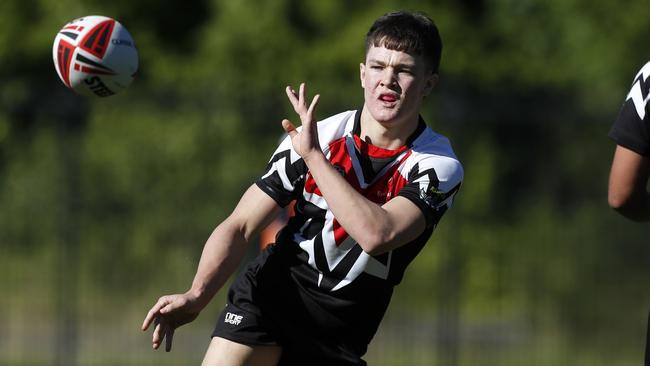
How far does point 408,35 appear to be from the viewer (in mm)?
4859

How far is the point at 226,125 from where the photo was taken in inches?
476

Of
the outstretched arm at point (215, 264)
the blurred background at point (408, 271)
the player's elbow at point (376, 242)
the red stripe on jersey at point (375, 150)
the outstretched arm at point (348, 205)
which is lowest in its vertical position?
the blurred background at point (408, 271)

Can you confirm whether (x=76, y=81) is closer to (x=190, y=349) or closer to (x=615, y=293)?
(x=190, y=349)

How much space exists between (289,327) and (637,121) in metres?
1.76

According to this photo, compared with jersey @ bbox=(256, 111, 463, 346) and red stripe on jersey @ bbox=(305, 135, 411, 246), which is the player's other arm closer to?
jersey @ bbox=(256, 111, 463, 346)

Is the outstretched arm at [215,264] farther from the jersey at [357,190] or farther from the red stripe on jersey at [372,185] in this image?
the red stripe on jersey at [372,185]

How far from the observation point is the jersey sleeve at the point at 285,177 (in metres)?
4.97

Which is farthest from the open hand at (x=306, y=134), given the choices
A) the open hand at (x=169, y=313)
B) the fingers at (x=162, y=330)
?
the fingers at (x=162, y=330)

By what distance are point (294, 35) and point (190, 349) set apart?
6.76 metres

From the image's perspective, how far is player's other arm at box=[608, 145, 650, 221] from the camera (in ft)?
14.9

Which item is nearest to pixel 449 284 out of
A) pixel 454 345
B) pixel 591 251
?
pixel 454 345

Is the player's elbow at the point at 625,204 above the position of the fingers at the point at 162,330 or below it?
above

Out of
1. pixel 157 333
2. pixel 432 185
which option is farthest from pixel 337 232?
pixel 157 333

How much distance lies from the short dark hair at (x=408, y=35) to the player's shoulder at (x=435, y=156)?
12.3 inches
